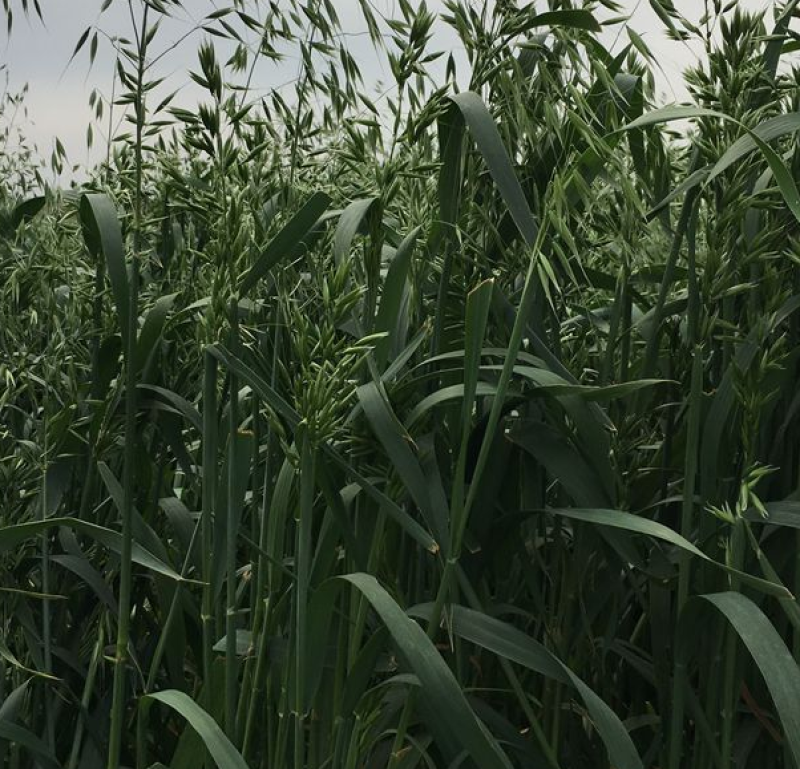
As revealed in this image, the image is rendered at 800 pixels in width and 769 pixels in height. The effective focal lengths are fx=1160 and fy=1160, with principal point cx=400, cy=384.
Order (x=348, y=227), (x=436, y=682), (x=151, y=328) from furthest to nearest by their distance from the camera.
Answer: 1. (x=151, y=328)
2. (x=348, y=227)
3. (x=436, y=682)

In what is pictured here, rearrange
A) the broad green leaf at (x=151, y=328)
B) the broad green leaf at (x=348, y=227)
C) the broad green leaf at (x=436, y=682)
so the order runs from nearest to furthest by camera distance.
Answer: the broad green leaf at (x=436, y=682), the broad green leaf at (x=348, y=227), the broad green leaf at (x=151, y=328)

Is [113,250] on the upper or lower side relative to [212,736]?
upper

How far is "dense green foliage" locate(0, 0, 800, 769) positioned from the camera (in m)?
1.02

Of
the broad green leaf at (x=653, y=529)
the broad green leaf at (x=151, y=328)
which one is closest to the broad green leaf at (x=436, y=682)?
the broad green leaf at (x=653, y=529)

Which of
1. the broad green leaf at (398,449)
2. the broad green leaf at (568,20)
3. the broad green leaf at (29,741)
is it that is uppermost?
the broad green leaf at (568,20)

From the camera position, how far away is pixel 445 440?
121 centimetres

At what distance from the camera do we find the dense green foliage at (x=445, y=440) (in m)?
1.02

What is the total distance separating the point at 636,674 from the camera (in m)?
1.33

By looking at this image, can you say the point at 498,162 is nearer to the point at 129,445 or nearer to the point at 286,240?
the point at 286,240

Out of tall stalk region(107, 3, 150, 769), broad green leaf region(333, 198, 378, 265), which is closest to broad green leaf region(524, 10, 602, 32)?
broad green leaf region(333, 198, 378, 265)

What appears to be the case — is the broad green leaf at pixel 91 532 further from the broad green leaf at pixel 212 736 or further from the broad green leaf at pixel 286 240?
the broad green leaf at pixel 286 240

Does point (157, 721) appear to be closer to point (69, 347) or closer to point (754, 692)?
point (69, 347)

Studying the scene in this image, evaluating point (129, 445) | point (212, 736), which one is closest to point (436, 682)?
point (212, 736)

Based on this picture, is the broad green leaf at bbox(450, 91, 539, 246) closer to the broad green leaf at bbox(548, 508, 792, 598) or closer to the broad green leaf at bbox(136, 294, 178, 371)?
the broad green leaf at bbox(548, 508, 792, 598)
